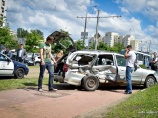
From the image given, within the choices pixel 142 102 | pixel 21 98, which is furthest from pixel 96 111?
pixel 21 98

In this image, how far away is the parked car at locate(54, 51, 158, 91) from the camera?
33.8 feet

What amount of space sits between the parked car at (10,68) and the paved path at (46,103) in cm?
372

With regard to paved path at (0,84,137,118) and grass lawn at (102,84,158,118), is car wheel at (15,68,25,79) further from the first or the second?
grass lawn at (102,84,158,118)

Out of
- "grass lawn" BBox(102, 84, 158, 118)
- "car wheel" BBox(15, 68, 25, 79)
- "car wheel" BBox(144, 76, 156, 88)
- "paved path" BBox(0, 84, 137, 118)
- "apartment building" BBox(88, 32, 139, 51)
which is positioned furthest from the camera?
"apartment building" BBox(88, 32, 139, 51)

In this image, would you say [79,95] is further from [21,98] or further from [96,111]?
[96,111]

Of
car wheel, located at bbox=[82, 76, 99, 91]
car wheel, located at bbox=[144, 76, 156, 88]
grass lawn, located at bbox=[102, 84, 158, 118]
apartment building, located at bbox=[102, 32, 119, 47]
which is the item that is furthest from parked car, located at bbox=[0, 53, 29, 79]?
apartment building, located at bbox=[102, 32, 119, 47]

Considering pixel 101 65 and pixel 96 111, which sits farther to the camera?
pixel 101 65

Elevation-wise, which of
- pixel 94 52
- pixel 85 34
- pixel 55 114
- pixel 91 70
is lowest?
pixel 55 114

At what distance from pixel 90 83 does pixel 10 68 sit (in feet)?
15.6

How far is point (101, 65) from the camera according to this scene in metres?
11.0

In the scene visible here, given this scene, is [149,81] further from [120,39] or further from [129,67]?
[120,39]

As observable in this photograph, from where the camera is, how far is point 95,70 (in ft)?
35.7

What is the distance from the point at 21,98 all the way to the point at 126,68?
431cm

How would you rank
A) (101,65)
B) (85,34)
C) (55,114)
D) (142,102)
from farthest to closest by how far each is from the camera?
(85,34)
(101,65)
(142,102)
(55,114)
